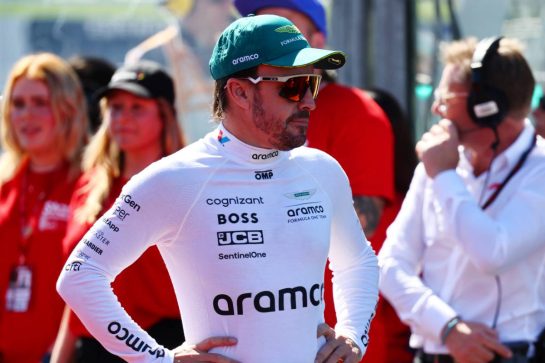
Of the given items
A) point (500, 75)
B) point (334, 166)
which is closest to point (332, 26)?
point (500, 75)

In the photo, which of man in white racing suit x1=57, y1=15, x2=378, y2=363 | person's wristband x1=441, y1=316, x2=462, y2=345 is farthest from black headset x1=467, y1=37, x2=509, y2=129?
man in white racing suit x1=57, y1=15, x2=378, y2=363

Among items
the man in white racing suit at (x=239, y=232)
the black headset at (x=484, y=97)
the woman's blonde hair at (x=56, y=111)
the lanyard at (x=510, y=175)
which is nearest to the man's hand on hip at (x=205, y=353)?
the man in white racing suit at (x=239, y=232)

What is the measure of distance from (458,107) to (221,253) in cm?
154

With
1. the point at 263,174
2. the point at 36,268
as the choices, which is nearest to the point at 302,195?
the point at 263,174

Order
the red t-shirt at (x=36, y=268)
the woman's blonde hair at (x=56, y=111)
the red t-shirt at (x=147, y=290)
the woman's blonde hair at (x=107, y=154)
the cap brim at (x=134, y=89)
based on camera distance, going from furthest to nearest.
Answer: the woman's blonde hair at (x=56, y=111)
the red t-shirt at (x=36, y=268)
the cap brim at (x=134, y=89)
the woman's blonde hair at (x=107, y=154)
the red t-shirt at (x=147, y=290)

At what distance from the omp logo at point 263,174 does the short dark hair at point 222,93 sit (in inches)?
8.5

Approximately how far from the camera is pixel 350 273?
3.24 m

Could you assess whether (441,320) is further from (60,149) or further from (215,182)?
(60,149)

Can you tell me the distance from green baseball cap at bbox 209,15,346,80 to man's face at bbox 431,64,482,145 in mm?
1153

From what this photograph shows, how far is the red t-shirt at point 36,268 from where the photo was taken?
5.21 metres

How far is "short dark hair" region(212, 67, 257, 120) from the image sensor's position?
2975 mm

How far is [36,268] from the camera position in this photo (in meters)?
5.22

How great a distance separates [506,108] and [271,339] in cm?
158

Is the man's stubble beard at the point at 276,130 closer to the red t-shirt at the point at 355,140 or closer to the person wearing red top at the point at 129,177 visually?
the red t-shirt at the point at 355,140
